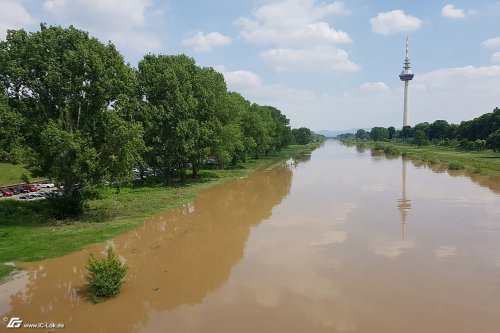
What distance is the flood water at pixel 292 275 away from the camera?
14812 mm

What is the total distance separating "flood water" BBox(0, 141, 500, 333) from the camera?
1481cm

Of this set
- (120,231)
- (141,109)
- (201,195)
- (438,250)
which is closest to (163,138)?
(141,109)

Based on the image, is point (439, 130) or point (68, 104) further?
point (439, 130)

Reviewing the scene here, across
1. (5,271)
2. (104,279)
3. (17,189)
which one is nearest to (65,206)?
(5,271)

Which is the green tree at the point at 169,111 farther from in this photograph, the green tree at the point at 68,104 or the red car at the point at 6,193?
the red car at the point at 6,193

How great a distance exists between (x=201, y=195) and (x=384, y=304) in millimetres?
31680

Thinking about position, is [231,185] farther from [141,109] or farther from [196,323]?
[196,323]

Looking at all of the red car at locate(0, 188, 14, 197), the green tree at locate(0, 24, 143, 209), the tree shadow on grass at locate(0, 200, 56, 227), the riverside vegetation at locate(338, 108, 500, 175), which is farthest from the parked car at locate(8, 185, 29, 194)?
the riverside vegetation at locate(338, 108, 500, 175)

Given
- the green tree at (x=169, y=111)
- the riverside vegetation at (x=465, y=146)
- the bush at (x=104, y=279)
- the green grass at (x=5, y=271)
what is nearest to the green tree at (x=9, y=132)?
the green grass at (x=5, y=271)

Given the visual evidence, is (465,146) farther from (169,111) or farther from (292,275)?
(292,275)

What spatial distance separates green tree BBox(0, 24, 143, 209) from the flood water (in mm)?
7058

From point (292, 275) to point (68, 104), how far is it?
2277cm

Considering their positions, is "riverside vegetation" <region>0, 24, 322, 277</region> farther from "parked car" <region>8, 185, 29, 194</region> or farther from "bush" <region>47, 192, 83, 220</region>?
"parked car" <region>8, 185, 29, 194</region>

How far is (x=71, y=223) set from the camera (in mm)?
29922
